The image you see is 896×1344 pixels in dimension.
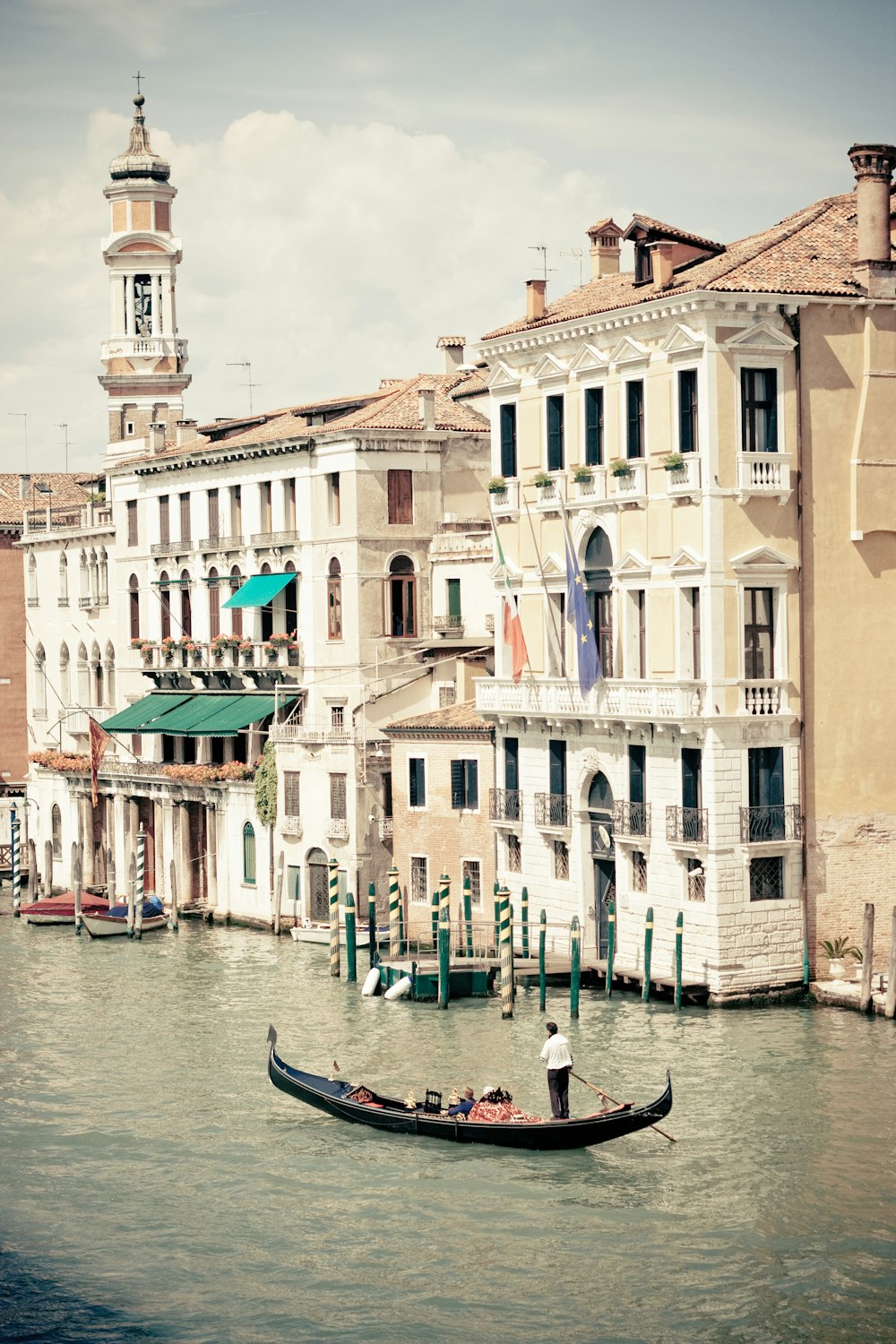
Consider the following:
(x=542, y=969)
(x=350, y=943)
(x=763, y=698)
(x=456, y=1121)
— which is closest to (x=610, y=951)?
(x=542, y=969)

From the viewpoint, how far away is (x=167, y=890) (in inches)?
2338

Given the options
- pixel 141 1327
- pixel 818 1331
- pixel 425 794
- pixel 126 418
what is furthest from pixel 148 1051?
pixel 126 418

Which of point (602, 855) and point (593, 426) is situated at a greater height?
point (593, 426)

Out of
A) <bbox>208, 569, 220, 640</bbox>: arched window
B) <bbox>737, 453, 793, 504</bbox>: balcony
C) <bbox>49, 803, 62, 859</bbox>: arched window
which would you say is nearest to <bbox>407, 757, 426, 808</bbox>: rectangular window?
<bbox>737, 453, 793, 504</bbox>: balcony

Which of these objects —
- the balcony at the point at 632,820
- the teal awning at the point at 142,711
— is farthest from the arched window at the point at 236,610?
the balcony at the point at 632,820

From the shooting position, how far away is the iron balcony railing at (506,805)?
4562 centimetres

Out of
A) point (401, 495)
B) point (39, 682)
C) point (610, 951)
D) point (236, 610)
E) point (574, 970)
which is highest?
point (401, 495)

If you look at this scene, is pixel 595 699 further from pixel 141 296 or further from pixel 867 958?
pixel 141 296

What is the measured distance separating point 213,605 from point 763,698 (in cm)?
2361

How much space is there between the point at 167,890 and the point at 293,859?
7009mm

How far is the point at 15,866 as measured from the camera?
210 ft

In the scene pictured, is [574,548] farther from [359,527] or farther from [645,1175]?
[645,1175]

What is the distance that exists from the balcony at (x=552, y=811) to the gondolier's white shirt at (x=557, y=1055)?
40.2 feet

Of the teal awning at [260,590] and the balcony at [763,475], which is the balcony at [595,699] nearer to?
the balcony at [763,475]
